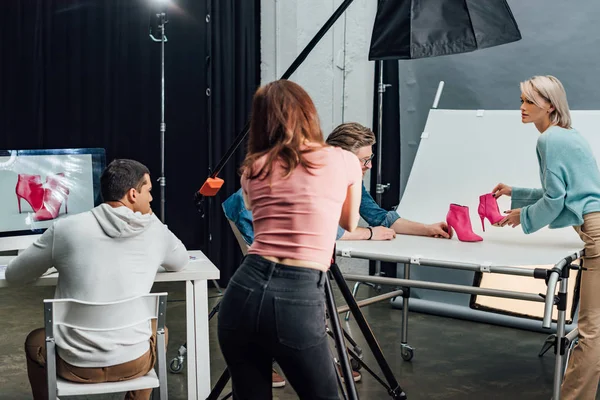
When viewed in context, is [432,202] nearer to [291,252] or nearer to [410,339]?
[410,339]

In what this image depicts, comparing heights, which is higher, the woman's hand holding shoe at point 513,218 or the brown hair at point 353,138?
the brown hair at point 353,138

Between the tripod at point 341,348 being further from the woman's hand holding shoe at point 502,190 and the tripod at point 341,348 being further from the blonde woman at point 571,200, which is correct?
the woman's hand holding shoe at point 502,190

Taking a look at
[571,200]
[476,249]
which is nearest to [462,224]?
[476,249]

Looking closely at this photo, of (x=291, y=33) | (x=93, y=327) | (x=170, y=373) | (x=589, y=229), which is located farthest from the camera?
(x=291, y=33)

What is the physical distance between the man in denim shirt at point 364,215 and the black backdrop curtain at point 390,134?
1.65 meters

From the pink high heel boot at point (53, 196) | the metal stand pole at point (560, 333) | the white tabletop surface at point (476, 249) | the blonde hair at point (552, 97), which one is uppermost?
the blonde hair at point (552, 97)

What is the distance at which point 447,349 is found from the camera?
4082 millimetres

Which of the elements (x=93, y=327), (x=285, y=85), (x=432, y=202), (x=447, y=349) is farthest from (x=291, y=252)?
(x=447, y=349)

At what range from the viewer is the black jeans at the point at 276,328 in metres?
1.72

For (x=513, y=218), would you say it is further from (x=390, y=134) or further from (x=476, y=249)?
(x=390, y=134)

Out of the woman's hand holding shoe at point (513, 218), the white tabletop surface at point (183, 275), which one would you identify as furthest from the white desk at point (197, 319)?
the woman's hand holding shoe at point (513, 218)

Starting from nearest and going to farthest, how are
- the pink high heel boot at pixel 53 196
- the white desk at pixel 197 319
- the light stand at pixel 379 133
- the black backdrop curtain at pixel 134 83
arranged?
the white desk at pixel 197 319 → the pink high heel boot at pixel 53 196 → the light stand at pixel 379 133 → the black backdrop curtain at pixel 134 83

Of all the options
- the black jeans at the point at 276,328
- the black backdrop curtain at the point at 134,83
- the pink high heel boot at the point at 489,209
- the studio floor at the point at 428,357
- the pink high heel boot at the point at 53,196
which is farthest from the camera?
the black backdrop curtain at the point at 134,83

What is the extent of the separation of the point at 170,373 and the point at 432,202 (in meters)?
1.42
